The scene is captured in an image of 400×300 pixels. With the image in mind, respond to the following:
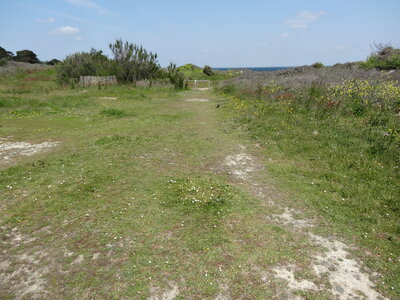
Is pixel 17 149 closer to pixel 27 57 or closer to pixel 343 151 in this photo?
pixel 343 151

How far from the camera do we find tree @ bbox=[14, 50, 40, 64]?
60.5 metres

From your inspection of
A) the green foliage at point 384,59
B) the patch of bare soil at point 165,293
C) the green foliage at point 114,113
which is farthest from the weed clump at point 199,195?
the green foliage at point 384,59

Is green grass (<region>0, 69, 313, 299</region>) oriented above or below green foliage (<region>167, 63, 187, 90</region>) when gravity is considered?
below

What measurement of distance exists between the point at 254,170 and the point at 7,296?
18.2 ft

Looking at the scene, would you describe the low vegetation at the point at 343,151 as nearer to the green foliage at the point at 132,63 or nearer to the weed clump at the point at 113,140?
the weed clump at the point at 113,140

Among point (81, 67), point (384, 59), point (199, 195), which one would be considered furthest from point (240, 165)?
point (81, 67)

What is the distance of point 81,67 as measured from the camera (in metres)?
27.6

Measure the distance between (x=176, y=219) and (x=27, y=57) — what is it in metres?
72.2

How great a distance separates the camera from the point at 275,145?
29.6ft

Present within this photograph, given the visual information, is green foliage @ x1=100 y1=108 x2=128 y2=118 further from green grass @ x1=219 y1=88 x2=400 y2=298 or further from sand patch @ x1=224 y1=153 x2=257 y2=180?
sand patch @ x1=224 y1=153 x2=257 y2=180

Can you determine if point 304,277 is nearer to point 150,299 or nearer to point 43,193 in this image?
point 150,299

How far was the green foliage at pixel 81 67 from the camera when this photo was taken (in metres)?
27.2

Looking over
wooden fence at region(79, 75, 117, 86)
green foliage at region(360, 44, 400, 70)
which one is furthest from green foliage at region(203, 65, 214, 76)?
green foliage at region(360, 44, 400, 70)

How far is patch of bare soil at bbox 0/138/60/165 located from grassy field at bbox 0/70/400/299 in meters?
0.22
